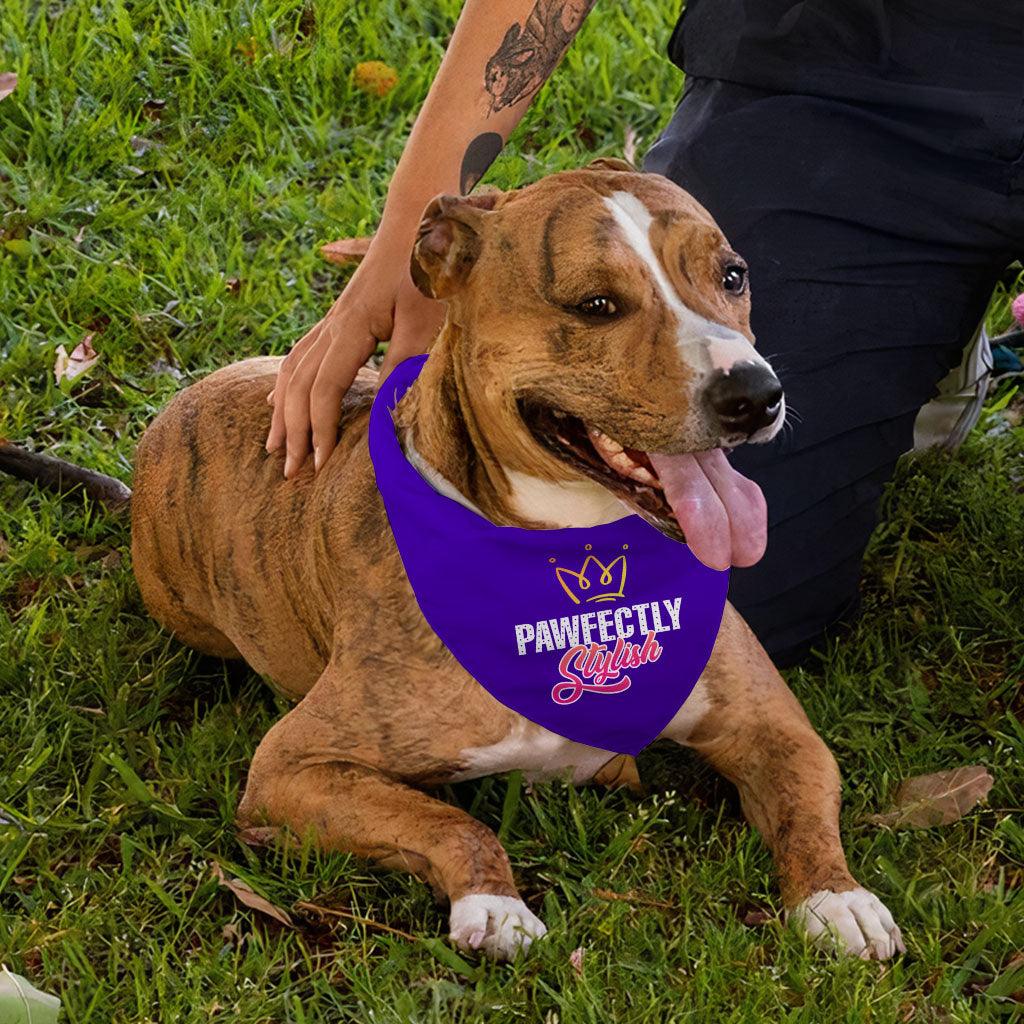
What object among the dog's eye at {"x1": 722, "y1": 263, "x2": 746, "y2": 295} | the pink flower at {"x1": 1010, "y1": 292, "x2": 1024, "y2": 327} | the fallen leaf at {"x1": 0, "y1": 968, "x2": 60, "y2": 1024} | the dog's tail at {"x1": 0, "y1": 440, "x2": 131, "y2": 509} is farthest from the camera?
the pink flower at {"x1": 1010, "y1": 292, "x2": 1024, "y2": 327}

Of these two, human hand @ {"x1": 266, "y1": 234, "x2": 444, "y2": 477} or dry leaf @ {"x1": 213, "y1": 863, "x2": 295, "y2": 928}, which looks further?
human hand @ {"x1": 266, "y1": 234, "x2": 444, "y2": 477}

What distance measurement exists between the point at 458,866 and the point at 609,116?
3.51 meters

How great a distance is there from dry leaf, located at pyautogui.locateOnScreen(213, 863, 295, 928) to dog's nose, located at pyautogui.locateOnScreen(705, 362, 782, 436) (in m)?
1.22

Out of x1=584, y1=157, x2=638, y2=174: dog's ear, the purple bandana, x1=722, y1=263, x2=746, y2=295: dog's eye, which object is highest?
x1=584, y1=157, x2=638, y2=174: dog's ear

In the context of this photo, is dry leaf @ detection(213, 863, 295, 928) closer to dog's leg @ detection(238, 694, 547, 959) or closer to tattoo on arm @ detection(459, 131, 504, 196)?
dog's leg @ detection(238, 694, 547, 959)

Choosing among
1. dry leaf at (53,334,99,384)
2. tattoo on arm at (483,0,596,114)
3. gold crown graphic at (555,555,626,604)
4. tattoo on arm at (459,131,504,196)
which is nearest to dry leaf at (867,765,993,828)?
gold crown graphic at (555,555,626,604)

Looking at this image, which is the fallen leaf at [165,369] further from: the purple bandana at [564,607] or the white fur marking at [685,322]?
the white fur marking at [685,322]

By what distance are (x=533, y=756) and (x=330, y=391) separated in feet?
2.82

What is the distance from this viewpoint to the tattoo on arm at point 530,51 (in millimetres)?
3686

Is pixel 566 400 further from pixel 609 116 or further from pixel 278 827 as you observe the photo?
pixel 609 116

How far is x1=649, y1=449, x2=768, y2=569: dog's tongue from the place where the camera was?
2.92 metres

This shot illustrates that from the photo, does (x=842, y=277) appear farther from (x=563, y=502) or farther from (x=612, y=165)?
(x=563, y=502)

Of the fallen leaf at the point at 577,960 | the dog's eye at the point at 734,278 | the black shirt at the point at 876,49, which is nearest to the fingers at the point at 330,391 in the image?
the dog's eye at the point at 734,278

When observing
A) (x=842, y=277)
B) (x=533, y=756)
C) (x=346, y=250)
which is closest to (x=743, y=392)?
(x=533, y=756)
